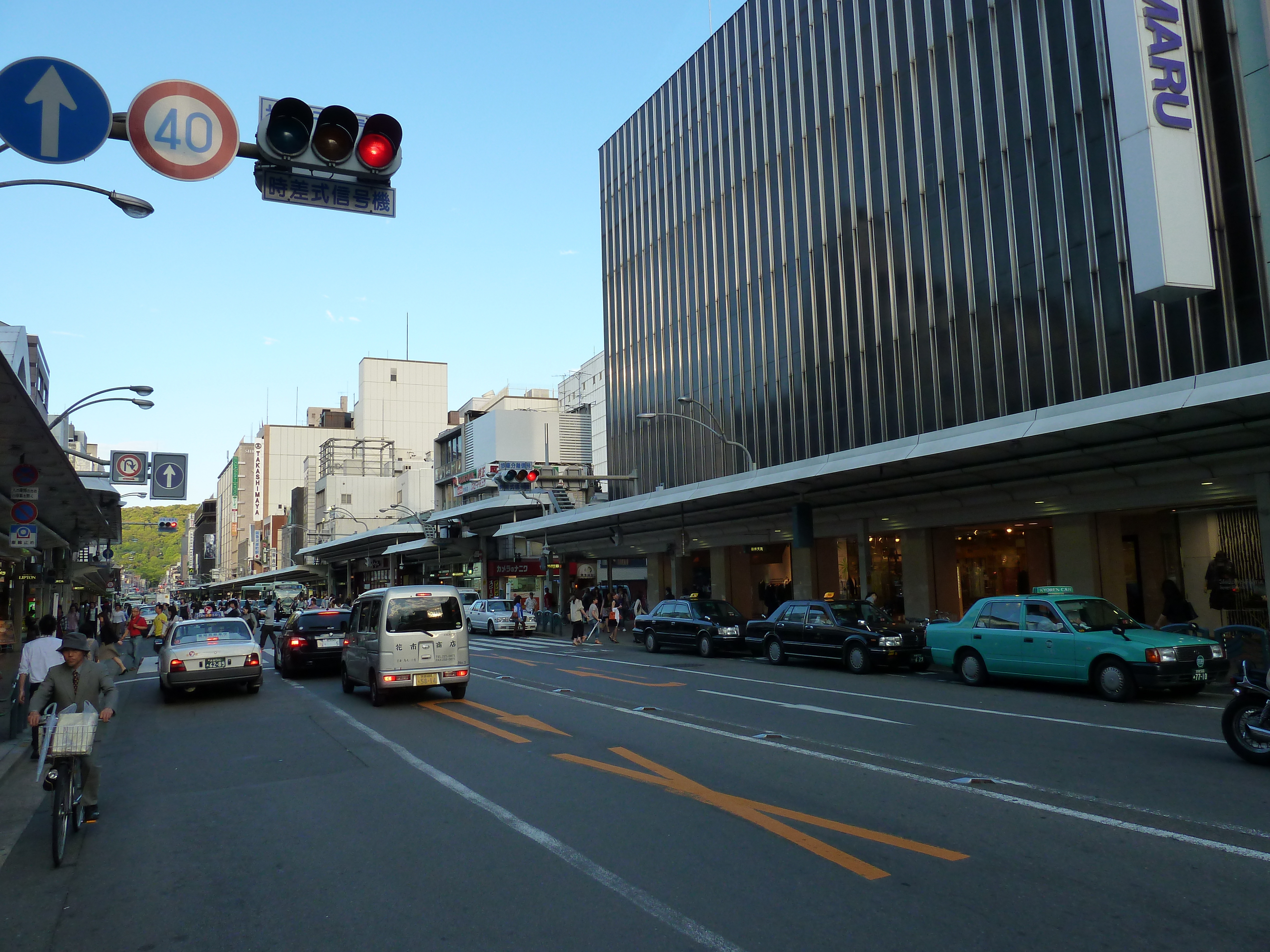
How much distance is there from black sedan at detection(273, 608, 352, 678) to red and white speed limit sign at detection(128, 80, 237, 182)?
16.1 meters

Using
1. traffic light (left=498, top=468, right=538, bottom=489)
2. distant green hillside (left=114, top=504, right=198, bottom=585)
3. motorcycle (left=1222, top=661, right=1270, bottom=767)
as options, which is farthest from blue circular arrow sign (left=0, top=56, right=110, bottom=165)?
distant green hillside (left=114, top=504, right=198, bottom=585)

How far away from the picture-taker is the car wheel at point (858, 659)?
19.9m

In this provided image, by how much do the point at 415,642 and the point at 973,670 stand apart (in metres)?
10.4

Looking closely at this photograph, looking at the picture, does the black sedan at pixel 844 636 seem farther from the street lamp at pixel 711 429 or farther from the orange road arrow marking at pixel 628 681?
the street lamp at pixel 711 429

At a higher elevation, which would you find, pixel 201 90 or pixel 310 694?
pixel 201 90

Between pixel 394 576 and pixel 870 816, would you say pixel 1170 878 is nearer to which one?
pixel 870 816

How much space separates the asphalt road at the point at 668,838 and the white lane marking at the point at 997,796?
3cm

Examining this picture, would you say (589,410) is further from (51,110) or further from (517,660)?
(51,110)

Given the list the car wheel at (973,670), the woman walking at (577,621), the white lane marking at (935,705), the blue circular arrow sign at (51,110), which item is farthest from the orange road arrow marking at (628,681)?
the blue circular arrow sign at (51,110)

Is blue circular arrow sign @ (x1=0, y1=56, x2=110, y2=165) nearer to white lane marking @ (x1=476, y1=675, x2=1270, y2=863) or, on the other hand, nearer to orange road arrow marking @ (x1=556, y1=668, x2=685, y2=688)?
white lane marking @ (x1=476, y1=675, x2=1270, y2=863)

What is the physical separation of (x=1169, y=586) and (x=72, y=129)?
22443 mm

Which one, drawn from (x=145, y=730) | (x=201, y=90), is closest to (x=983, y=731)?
(x=201, y=90)

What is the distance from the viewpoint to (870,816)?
7.45m

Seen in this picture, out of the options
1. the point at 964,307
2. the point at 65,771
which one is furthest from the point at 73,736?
the point at 964,307
